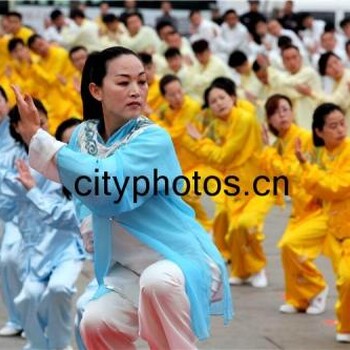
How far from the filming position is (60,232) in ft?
22.0

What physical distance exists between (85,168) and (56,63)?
10.3 meters

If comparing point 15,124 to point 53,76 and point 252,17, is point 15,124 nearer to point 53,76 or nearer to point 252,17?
point 53,76

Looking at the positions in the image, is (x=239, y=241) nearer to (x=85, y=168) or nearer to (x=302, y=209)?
(x=302, y=209)

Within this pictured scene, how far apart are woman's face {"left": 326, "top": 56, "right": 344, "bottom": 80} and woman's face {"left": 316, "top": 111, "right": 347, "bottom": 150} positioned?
15.2 ft

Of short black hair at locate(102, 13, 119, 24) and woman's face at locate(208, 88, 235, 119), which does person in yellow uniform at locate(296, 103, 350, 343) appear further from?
short black hair at locate(102, 13, 119, 24)

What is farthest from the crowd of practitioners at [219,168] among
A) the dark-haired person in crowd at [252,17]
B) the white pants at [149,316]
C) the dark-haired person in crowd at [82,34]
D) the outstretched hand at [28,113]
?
the dark-haired person in crowd at [252,17]

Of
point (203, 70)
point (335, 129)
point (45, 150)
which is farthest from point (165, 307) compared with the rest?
point (203, 70)

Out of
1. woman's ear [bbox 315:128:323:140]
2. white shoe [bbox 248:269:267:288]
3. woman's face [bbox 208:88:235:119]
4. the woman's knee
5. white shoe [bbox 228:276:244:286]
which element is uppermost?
the woman's knee

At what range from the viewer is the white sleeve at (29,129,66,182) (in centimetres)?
460

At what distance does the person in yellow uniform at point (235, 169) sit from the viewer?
29.3ft

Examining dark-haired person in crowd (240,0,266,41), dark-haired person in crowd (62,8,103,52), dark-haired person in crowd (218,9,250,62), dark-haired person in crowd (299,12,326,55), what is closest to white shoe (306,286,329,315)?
dark-haired person in crowd (299,12,326,55)

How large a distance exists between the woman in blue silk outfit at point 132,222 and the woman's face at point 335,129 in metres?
2.70

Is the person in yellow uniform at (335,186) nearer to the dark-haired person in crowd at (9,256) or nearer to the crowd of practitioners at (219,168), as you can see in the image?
the crowd of practitioners at (219,168)

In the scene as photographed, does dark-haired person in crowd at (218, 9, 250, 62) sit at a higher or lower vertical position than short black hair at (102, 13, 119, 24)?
lower
